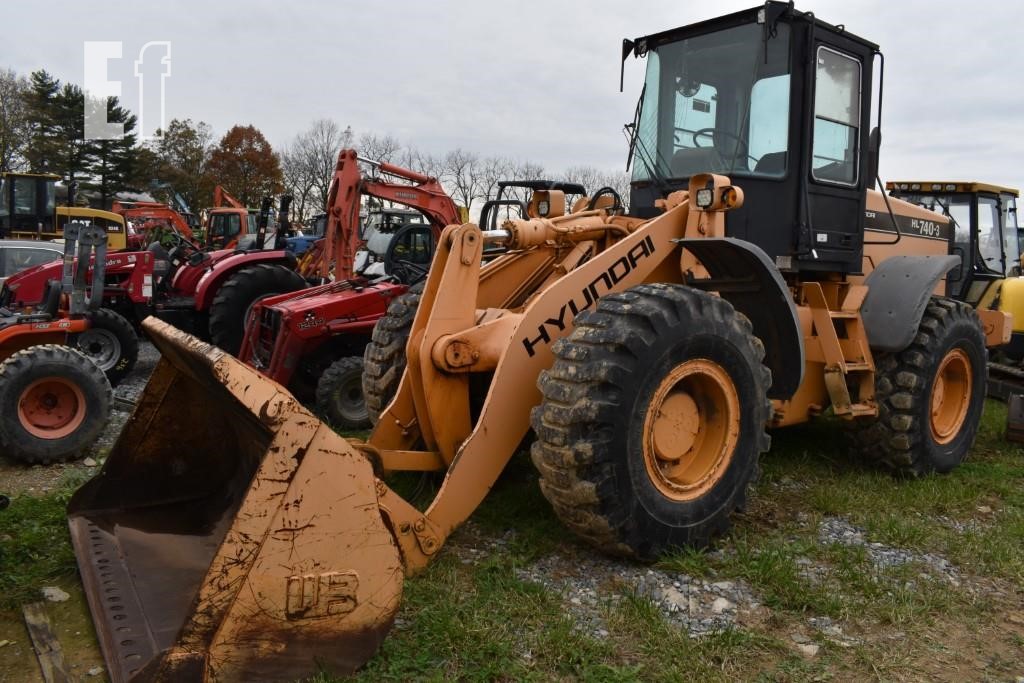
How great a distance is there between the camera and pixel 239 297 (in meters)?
9.19

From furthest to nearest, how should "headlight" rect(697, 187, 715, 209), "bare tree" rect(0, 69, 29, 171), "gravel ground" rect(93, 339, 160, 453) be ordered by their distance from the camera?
"bare tree" rect(0, 69, 29, 171) < "gravel ground" rect(93, 339, 160, 453) < "headlight" rect(697, 187, 715, 209)

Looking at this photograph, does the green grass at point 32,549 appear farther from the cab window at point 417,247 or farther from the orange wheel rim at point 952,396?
the cab window at point 417,247

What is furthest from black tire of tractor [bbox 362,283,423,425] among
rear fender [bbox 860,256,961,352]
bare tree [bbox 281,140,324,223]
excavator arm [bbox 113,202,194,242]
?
bare tree [bbox 281,140,324,223]

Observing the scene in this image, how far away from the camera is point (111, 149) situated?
45844 mm

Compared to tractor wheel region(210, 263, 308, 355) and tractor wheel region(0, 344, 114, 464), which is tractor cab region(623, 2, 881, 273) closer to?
tractor wheel region(0, 344, 114, 464)

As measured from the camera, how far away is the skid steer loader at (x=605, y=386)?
9.00ft

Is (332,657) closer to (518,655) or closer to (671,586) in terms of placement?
(518,655)

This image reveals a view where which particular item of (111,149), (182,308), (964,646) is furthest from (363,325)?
(111,149)

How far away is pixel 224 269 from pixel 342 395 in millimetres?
3412

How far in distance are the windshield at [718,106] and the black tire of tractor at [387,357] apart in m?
1.93

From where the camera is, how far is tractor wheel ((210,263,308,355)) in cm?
915

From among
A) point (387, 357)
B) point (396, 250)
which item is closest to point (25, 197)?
point (396, 250)

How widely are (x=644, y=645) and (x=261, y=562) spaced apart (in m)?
1.50

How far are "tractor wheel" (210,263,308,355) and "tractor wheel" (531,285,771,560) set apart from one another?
641cm
